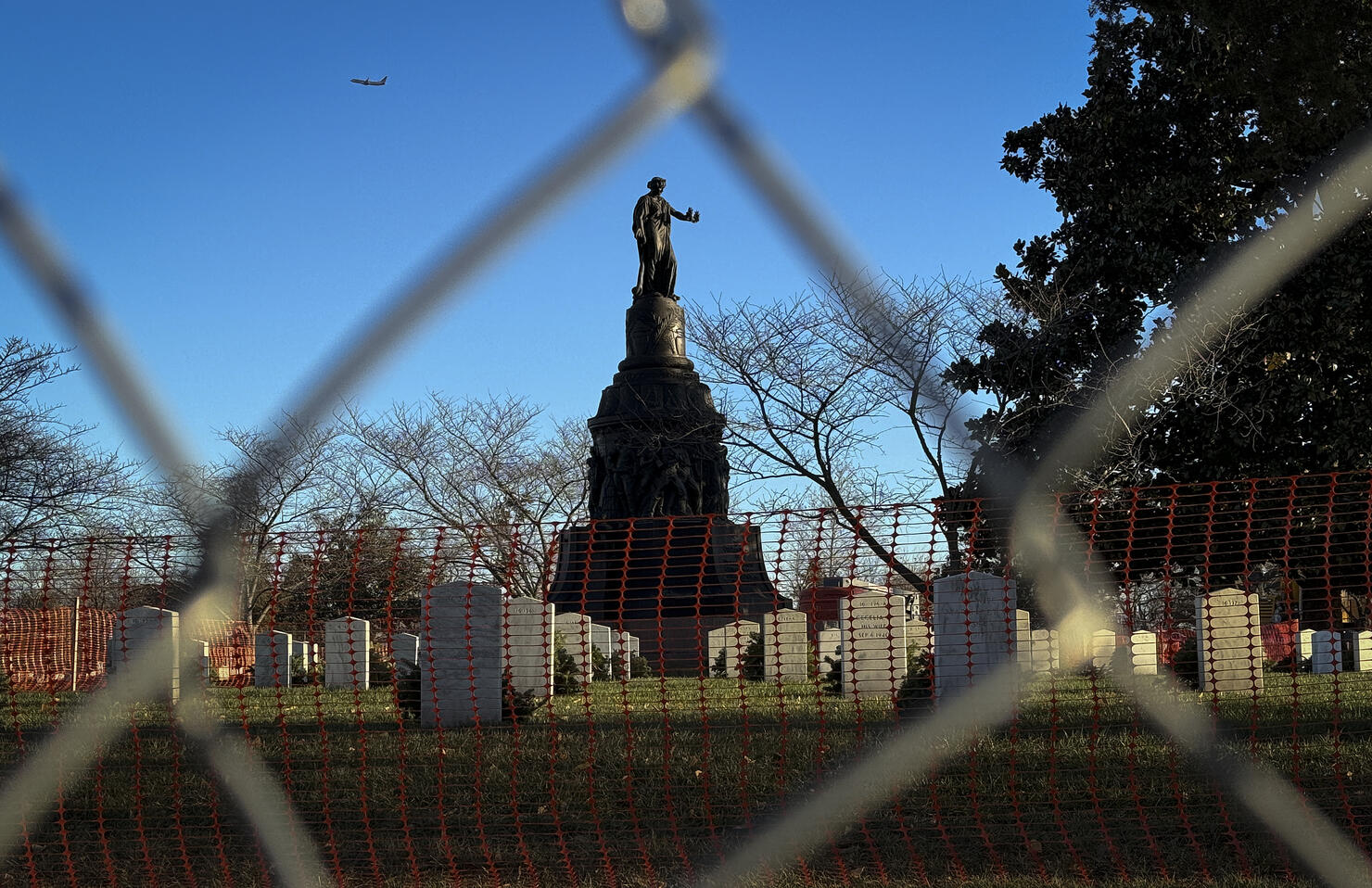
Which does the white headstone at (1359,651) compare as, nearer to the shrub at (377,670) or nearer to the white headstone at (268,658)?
the shrub at (377,670)

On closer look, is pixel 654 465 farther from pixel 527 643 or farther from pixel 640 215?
pixel 527 643

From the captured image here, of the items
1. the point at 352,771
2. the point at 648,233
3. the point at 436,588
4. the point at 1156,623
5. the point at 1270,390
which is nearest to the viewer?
the point at 352,771

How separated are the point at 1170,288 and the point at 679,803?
12486 mm

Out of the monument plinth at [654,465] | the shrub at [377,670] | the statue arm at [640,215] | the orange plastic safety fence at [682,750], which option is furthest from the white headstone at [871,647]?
the statue arm at [640,215]

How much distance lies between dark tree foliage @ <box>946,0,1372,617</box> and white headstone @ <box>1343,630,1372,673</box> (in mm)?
759

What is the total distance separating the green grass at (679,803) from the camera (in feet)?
15.9

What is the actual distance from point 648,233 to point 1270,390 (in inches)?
327

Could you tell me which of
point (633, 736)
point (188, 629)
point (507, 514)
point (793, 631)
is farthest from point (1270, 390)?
point (507, 514)

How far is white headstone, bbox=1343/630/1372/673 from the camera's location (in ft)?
46.4

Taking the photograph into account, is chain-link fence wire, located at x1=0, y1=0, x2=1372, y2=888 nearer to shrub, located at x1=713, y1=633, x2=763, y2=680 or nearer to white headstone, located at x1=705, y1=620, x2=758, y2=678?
shrub, located at x1=713, y1=633, x2=763, y2=680

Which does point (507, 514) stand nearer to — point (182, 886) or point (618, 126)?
point (182, 886)

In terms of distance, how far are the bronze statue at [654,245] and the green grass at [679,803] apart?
31.8ft

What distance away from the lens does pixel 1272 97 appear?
6.75 meters

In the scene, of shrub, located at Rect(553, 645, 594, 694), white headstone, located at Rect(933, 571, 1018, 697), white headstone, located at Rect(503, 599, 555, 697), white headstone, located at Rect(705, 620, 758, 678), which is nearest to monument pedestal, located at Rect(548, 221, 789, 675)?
white headstone, located at Rect(705, 620, 758, 678)
